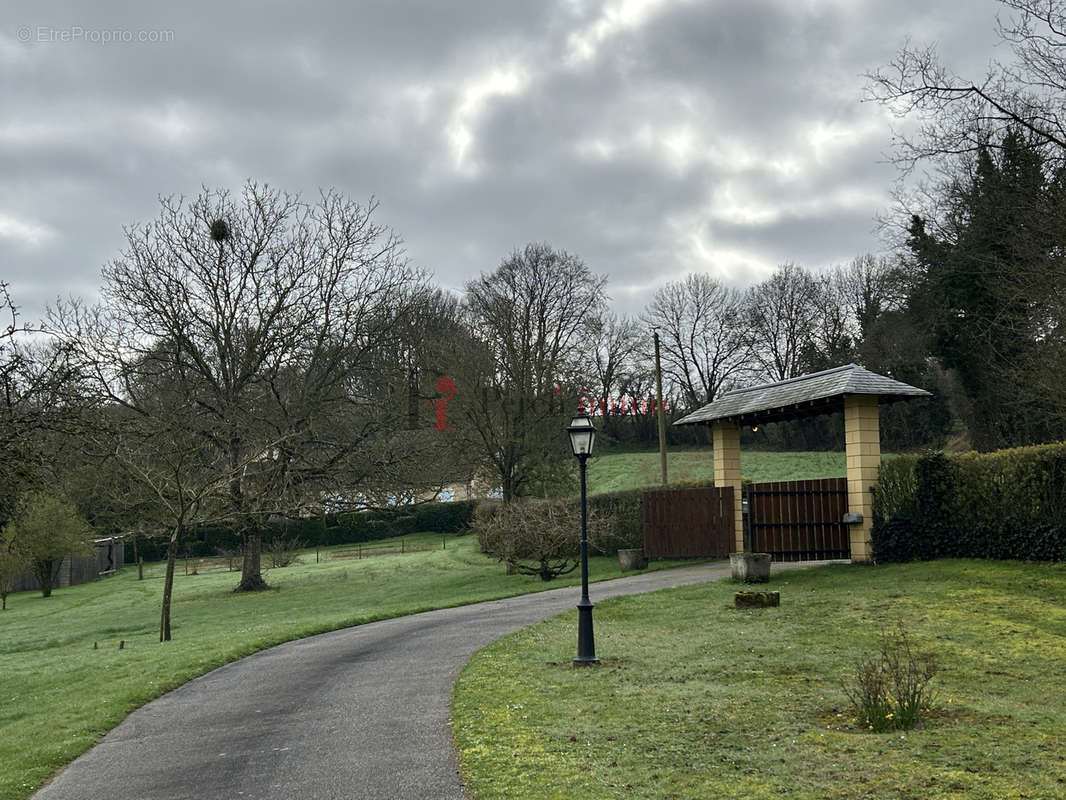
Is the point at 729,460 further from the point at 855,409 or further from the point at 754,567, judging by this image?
the point at 754,567

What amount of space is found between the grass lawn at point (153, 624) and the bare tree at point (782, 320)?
2856 cm

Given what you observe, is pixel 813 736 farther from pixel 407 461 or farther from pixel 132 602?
pixel 132 602

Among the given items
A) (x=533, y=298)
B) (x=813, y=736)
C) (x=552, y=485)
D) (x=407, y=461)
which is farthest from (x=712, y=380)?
(x=813, y=736)

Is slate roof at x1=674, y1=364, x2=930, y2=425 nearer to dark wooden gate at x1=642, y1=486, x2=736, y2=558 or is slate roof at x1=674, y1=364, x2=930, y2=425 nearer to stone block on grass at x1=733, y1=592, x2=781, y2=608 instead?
dark wooden gate at x1=642, y1=486, x2=736, y2=558

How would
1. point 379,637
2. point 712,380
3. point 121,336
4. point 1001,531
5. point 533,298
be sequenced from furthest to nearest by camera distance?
point 712,380, point 533,298, point 121,336, point 1001,531, point 379,637

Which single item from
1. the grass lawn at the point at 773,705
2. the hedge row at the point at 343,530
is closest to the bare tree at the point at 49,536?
the hedge row at the point at 343,530

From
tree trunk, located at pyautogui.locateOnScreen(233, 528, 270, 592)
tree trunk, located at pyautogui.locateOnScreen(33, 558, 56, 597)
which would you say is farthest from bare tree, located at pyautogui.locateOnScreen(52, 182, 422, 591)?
tree trunk, located at pyautogui.locateOnScreen(33, 558, 56, 597)

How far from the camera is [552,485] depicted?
36.4 meters

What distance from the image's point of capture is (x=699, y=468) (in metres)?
53.2

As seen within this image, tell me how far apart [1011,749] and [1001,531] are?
12.3 m

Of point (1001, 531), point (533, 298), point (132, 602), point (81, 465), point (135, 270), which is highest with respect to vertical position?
point (533, 298)

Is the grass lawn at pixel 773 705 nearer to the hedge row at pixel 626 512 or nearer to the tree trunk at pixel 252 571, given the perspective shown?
the hedge row at pixel 626 512

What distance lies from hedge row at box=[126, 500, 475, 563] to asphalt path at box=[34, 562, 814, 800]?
117ft

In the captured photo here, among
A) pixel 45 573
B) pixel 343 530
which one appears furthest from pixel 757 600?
pixel 343 530
